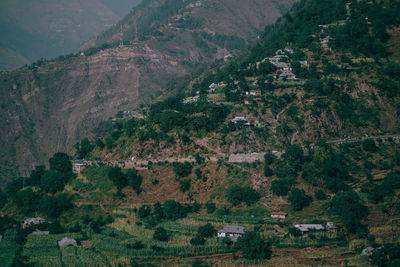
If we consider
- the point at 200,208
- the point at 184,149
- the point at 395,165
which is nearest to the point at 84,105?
the point at 184,149

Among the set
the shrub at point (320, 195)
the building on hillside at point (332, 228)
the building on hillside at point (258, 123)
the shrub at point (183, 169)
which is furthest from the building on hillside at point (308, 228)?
the building on hillside at point (258, 123)

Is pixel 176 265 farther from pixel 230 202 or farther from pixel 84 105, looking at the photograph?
pixel 84 105

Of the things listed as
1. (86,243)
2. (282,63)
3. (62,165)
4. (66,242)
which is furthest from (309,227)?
(282,63)

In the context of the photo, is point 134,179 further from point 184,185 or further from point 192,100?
point 192,100

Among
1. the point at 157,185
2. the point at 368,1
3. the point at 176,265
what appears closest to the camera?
the point at 176,265

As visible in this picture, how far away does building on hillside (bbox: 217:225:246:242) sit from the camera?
2095 inches

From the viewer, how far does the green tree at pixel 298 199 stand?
5747 cm

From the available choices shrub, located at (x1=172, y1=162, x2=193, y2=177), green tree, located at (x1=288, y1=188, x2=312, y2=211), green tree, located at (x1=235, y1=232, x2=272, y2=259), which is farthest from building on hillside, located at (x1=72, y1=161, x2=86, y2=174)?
green tree, located at (x1=235, y1=232, x2=272, y2=259)

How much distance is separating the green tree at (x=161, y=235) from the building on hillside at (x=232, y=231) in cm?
602

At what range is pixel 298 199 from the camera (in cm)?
5759

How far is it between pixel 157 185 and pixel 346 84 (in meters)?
35.4

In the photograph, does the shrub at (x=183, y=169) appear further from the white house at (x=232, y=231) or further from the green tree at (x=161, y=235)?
the white house at (x=232, y=231)

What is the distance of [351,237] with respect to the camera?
167ft

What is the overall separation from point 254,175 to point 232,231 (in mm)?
12514
